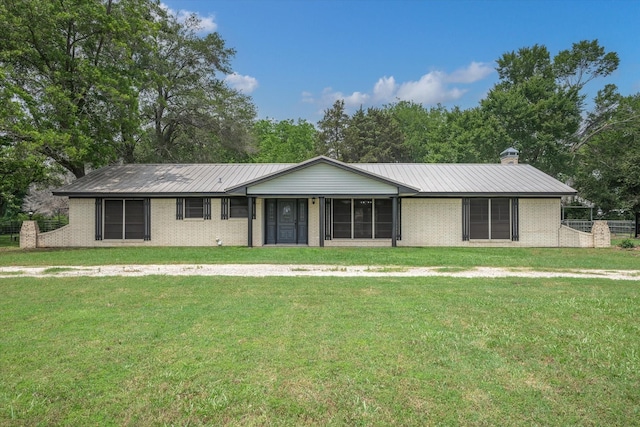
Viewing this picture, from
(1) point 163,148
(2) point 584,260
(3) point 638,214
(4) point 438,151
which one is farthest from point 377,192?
(4) point 438,151

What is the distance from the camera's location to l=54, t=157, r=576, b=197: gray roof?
16.8 meters

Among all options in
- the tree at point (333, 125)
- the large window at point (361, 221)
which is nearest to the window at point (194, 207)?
the large window at point (361, 221)

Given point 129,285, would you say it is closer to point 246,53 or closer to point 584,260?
point 584,260

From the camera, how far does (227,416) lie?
294 cm

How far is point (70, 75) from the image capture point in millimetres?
18266

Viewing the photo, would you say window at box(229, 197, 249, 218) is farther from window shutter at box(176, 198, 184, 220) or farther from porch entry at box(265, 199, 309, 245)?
window shutter at box(176, 198, 184, 220)

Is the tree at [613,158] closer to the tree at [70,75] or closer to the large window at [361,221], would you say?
the large window at [361,221]

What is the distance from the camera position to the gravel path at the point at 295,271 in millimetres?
9156

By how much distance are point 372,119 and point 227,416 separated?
4680 centimetres

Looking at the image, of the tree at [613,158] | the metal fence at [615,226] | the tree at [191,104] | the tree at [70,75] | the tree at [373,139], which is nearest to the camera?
the tree at [70,75]

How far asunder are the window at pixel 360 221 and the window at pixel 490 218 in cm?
365

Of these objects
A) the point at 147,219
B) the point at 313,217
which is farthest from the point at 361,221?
the point at 147,219

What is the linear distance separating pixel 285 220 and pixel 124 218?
7.15 meters

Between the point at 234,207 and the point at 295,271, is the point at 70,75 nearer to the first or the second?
the point at 234,207
